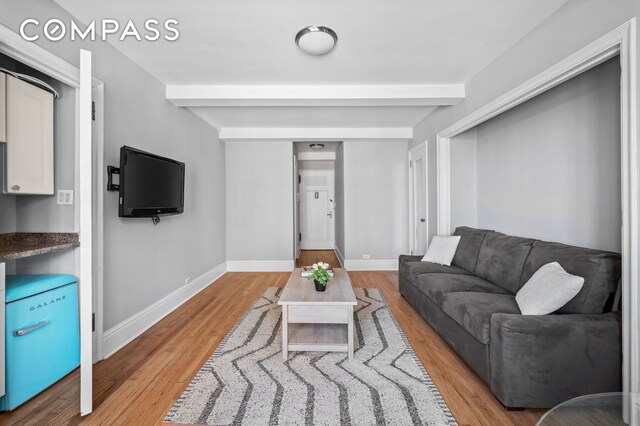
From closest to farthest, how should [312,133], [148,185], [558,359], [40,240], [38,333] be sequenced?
1. [558,359]
2. [38,333]
3. [40,240]
4. [148,185]
5. [312,133]

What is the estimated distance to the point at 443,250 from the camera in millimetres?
3480

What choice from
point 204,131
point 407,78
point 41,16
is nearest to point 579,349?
point 407,78

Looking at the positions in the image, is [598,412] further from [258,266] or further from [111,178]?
[258,266]

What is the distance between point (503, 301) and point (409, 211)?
10.3 ft

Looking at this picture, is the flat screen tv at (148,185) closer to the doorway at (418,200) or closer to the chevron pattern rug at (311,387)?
the chevron pattern rug at (311,387)

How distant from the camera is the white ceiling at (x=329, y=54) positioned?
200 centimetres

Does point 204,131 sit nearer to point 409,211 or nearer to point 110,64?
point 110,64

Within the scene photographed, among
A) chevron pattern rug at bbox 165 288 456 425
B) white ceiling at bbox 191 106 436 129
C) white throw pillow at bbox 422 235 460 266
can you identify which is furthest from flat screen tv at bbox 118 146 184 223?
white throw pillow at bbox 422 235 460 266

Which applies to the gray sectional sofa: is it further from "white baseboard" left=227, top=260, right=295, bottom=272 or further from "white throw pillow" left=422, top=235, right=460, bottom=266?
"white baseboard" left=227, top=260, right=295, bottom=272

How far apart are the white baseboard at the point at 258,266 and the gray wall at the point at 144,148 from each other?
97 cm

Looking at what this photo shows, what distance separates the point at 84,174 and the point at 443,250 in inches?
133

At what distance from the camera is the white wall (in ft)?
12.6

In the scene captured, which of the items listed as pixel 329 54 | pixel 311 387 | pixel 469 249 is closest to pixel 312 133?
pixel 329 54

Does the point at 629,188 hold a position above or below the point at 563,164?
below
